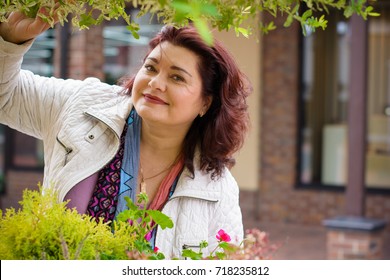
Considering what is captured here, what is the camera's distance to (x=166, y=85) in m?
2.10

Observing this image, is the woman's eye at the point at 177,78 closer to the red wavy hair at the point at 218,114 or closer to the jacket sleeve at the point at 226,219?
the red wavy hair at the point at 218,114

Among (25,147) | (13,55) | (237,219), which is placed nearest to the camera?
(13,55)

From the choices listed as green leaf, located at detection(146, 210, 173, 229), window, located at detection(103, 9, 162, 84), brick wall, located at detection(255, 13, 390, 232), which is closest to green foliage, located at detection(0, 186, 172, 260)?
green leaf, located at detection(146, 210, 173, 229)

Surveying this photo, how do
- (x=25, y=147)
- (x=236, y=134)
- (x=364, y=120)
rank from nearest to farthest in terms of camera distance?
(x=236, y=134), (x=364, y=120), (x=25, y=147)

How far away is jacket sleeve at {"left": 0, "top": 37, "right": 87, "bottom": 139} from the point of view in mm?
2155

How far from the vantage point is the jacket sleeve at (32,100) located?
2155 mm

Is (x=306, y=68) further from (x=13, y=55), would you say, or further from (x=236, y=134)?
(x=13, y=55)

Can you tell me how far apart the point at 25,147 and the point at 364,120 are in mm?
5740

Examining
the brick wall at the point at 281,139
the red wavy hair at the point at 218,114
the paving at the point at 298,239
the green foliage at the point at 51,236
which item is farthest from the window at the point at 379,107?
the green foliage at the point at 51,236

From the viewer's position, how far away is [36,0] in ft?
5.12

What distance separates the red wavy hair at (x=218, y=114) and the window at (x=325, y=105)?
7566 millimetres

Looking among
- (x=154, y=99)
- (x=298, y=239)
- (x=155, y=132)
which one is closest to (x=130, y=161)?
(x=155, y=132)

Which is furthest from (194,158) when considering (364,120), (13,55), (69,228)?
(364,120)

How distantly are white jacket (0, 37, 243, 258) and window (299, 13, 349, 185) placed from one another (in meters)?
7.76
